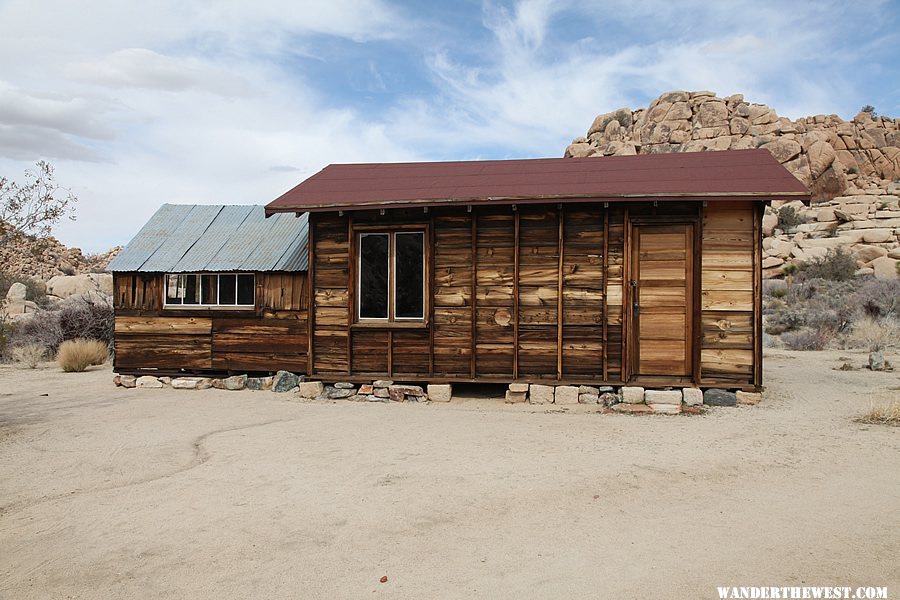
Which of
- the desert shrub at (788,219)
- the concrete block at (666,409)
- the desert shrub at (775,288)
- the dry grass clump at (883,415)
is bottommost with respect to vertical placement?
the concrete block at (666,409)

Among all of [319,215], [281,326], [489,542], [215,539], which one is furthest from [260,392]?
[489,542]

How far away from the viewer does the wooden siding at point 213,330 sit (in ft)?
36.7

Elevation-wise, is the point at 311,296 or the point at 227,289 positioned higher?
the point at 227,289

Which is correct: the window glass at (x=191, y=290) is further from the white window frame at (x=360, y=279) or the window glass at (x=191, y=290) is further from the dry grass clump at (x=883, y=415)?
the dry grass clump at (x=883, y=415)

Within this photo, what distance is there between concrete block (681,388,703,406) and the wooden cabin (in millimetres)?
158

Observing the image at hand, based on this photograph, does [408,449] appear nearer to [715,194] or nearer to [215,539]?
[215,539]

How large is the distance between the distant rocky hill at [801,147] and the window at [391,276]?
28102mm

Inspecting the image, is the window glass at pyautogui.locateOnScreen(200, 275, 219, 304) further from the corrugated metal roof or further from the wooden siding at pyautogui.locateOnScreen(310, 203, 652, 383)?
the wooden siding at pyautogui.locateOnScreen(310, 203, 652, 383)

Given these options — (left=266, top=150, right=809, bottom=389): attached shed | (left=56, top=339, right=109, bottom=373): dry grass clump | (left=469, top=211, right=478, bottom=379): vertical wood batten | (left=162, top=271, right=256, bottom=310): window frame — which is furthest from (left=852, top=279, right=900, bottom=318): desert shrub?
(left=56, top=339, right=109, bottom=373): dry grass clump

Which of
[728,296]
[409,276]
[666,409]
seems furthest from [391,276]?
[728,296]

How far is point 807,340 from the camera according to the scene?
16.5 metres

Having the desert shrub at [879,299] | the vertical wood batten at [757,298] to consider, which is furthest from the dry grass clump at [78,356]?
the desert shrub at [879,299]

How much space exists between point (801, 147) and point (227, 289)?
155 feet

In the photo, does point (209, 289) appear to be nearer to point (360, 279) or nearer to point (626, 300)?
point (360, 279)
